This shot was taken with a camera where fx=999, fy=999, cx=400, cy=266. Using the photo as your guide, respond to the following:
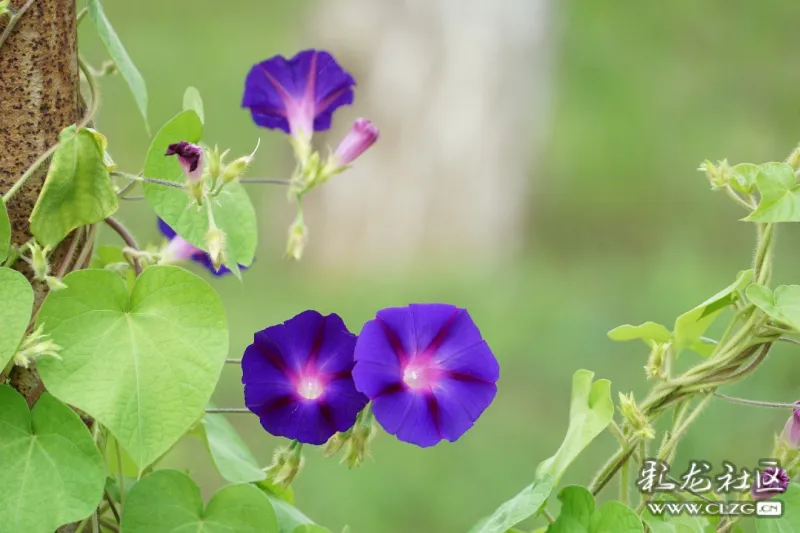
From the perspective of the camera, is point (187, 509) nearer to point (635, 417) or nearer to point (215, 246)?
point (215, 246)

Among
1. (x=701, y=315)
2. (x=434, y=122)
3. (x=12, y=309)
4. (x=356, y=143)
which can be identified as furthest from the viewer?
(x=434, y=122)

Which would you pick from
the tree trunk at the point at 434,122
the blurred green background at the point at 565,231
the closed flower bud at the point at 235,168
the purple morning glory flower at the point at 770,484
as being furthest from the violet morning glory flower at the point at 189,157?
the tree trunk at the point at 434,122

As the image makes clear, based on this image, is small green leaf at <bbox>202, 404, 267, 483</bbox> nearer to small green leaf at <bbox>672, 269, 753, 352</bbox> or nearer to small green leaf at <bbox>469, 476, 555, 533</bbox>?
small green leaf at <bbox>469, 476, 555, 533</bbox>

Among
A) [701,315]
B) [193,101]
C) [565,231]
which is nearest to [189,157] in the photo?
[193,101]

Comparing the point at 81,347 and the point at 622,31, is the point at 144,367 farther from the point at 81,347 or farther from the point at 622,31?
the point at 622,31

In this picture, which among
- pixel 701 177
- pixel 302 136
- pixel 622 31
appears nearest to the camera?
pixel 302 136

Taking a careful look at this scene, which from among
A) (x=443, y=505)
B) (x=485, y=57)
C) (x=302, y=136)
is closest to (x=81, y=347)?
(x=302, y=136)

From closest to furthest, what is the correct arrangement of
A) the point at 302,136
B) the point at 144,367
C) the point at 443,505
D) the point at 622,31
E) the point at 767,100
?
the point at 144,367 < the point at 302,136 < the point at 443,505 < the point at 767,100 < the point at 622,31
